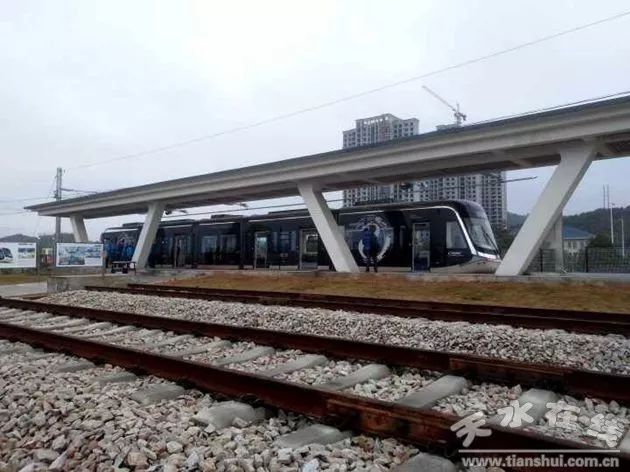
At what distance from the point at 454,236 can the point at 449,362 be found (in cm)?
1492

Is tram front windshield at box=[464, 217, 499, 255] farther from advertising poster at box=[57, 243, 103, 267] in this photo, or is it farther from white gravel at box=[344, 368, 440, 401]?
advertising poster at box=[57, 243, 103, 267]

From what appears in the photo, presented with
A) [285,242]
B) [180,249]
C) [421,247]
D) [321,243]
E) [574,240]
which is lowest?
[421,247]

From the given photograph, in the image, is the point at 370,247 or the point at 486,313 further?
the point at 370,247

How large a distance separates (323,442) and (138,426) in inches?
57.4

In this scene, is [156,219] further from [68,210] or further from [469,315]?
[469,315]

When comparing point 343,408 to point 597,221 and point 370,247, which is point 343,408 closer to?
point 370,247

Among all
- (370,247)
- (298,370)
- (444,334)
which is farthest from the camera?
(370,247)

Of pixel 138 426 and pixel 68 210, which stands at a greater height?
pixel 68 210

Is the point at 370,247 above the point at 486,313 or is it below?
above

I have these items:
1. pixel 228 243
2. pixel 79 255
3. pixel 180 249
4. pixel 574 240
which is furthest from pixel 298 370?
pixel 574 240

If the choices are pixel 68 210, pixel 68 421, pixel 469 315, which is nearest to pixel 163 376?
pixel 68 421

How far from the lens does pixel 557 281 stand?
15.4m

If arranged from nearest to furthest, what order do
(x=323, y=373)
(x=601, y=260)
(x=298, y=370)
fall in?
(x=323, y=373) < (x=298, y=370) < (x=601, y=260)

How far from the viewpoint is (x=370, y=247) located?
22.1 m
